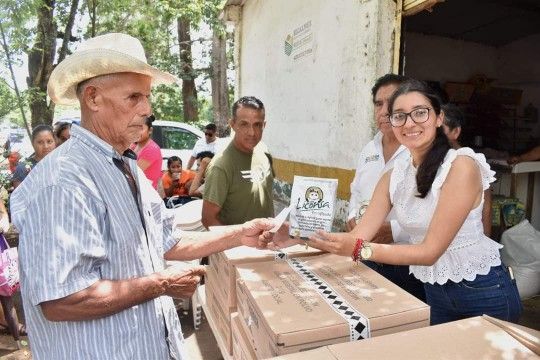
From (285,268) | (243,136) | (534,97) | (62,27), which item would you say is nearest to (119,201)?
(285,268)

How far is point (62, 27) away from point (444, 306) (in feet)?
36.0

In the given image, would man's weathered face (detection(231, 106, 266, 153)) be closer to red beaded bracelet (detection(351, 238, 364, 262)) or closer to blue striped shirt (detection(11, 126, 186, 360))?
red beaded bracelet (detection(351, 238, 364, 262))

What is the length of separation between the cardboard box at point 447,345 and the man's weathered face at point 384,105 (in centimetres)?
160

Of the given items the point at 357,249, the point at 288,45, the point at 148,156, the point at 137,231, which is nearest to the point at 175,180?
the point at 148,156

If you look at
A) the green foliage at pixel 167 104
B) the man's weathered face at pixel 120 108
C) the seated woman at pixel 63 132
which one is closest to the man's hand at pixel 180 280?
the man's weathered face at pixel 120 108

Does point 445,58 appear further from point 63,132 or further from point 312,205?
point 312,205

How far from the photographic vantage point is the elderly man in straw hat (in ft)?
3.98

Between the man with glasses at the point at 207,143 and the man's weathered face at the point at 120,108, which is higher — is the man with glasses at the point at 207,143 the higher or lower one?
the lower one

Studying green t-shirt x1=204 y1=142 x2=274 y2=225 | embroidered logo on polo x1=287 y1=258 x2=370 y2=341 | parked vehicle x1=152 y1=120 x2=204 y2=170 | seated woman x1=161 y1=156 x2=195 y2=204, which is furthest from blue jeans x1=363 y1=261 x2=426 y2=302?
parked vehicle x1=152 y1=120 x2=204 y2=170

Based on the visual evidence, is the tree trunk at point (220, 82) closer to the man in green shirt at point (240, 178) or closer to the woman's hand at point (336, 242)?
the man in green shirt at point (240, 178)

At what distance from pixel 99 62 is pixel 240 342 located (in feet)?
4.19

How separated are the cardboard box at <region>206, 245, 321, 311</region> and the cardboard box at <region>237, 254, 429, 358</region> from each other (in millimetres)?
84

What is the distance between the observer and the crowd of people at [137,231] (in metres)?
1.23

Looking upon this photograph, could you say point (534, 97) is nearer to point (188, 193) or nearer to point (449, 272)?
point (188, 193)
